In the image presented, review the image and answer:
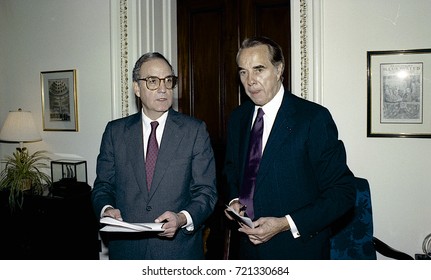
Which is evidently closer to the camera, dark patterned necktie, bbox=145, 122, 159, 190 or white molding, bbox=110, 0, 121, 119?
dark patterned necktie, bbox=145, 122, 159, 190

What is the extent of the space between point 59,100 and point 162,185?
2.42 m

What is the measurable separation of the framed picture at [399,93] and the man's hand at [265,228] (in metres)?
1.49

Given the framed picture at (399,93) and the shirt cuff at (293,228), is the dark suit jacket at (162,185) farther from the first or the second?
the framed picture at (399,93)

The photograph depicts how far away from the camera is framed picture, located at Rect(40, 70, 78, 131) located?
3.57 metres

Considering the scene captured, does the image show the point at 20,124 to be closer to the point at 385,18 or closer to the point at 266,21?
the point at 266,21

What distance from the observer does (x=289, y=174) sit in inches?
64.0

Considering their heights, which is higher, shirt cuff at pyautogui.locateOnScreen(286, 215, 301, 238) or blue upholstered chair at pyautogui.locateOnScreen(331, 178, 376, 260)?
shirt cuff at pyautogui.locateOnScreen(286, 215, 301, 238)

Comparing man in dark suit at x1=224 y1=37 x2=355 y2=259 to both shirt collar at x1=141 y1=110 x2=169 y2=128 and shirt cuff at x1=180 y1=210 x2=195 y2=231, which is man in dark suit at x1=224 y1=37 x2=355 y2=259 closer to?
shirt cuff at x1=180 y1=210 x2=195 y2=231

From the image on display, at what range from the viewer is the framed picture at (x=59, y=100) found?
3574 mm

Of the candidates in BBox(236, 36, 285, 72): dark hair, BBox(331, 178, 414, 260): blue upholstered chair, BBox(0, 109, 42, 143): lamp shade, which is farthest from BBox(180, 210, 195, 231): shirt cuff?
BBox(0, 109, 42, 143): lamp shade

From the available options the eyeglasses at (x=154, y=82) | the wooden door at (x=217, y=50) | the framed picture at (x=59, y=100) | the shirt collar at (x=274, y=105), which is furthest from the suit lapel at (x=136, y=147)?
the framed picture at (x=59, y=100)

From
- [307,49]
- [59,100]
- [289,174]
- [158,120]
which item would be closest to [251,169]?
[289,174]

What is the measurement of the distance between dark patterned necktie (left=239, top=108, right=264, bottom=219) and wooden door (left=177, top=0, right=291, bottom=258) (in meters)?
1.31
